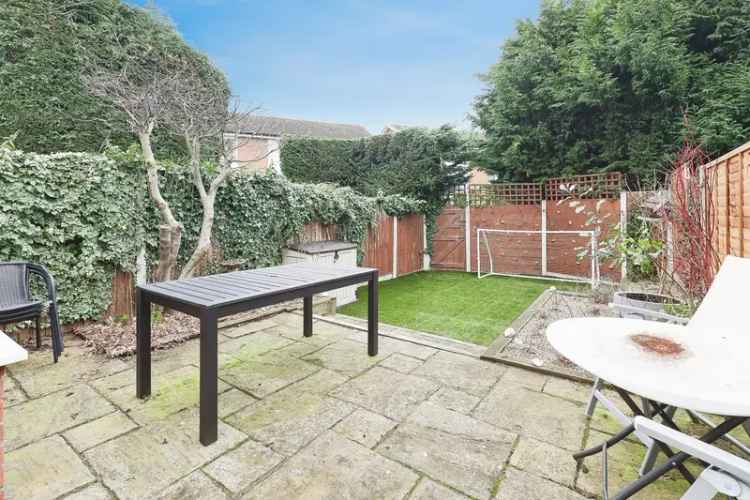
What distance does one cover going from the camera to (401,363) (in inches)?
120

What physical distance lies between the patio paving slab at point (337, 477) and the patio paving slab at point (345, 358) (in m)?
0.94

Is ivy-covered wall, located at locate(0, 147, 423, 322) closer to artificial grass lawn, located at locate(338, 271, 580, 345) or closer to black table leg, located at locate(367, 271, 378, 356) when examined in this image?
artificial grass lawn, located at locate(338, 271, 580, 345)

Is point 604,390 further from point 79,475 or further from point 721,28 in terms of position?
point 721,28

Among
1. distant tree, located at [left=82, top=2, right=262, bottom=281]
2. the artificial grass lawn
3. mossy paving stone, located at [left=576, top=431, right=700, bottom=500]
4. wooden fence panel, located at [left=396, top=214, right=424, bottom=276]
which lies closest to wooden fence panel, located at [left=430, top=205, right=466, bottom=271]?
wooden fence panel, located at [left=396, top=214, right=424, bottom=276]

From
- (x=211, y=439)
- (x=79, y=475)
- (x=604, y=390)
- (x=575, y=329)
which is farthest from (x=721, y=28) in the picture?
(x=79, y=475)

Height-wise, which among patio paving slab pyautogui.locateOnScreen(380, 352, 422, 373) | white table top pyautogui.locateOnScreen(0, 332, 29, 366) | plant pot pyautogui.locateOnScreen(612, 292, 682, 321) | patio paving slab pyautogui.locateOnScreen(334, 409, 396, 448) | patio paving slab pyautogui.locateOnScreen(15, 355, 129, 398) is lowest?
patio paving slab pyautogui.locateOnScreen(334, 409, 396, 448)

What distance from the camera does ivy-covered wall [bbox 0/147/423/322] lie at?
3.24 metres

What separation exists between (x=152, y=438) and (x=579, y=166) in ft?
33.8

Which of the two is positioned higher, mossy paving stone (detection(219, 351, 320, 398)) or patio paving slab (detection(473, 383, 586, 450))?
mossy paving stone (detection(219, 351, 320, 398))

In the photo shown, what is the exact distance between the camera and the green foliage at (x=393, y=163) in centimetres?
955

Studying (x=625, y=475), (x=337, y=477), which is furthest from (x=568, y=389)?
(x=337, y=477)

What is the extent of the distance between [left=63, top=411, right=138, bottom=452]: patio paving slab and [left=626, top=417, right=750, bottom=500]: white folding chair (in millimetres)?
2466

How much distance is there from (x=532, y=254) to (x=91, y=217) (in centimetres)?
801

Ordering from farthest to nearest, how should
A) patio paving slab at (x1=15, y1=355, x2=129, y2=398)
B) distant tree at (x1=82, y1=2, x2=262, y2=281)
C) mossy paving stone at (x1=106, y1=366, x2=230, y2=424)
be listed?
distant tree at (x1=82, y1=2, x2=262, y2=281)
patio paving slab at (x1=15, y1=355, x2=129, y2=398)
mossy paving stone at (x1=106, y1=366, x2=230, y2=424)
